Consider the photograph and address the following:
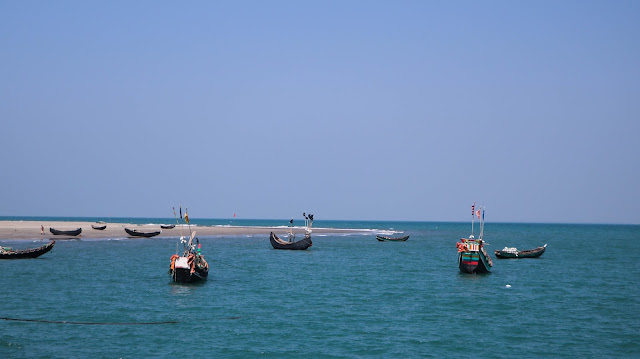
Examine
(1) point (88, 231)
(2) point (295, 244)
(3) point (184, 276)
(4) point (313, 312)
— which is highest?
(2) point (295, 244)

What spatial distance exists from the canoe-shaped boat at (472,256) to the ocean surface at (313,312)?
1.26 m

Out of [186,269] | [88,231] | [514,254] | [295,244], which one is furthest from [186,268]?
[88,231]

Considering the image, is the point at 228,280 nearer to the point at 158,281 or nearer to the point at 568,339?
the point at 158,281

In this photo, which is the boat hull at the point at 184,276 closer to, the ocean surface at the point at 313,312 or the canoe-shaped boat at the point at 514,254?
the ocean surface at the point at 313,312

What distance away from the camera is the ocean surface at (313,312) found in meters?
23.6

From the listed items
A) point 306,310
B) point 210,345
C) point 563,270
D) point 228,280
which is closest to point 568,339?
point 306,310

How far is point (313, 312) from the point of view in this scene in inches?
1228

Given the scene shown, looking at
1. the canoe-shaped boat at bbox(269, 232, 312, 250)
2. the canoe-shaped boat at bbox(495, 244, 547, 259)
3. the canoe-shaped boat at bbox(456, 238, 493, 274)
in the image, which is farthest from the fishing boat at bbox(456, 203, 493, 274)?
the canoe-shaped boat at bbox(269, 232, 312, 250)

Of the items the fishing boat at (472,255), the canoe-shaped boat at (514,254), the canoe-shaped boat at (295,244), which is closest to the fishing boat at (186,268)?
the fishing boat at (472,255)

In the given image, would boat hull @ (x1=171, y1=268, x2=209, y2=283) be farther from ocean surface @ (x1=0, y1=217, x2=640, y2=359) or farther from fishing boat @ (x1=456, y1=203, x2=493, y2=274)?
fishing boat @ (x1=456, y1=203, x2=493, y2=274)

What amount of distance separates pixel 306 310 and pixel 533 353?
485 inches

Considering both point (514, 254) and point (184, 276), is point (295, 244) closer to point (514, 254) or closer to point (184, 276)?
point (514, 254)

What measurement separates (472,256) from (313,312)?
20.9 metres

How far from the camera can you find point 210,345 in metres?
23.8
